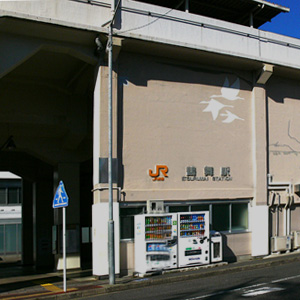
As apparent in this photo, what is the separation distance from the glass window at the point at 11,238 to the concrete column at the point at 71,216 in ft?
57.9

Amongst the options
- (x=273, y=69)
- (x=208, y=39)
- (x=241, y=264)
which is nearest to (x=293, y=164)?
(x=273, y=69)

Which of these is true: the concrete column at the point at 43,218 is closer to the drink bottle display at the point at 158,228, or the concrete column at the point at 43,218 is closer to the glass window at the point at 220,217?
the glass window at the point at 220,217

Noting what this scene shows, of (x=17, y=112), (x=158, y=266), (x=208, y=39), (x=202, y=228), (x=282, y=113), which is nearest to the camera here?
(x=158, y=266)

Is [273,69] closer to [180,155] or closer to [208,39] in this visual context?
[208,39]

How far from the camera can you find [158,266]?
51.5 ft

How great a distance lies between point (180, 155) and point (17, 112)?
7052 mm

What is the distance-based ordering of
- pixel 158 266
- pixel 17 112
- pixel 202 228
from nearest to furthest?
pixel 158 266
pixel 202 228
pixel 17 112

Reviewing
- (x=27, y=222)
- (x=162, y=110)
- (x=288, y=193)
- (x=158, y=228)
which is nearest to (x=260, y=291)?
(x=158, y=228)

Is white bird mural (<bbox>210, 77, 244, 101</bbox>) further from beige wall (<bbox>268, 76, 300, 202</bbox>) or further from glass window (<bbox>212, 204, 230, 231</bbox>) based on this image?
glass window (<bbox>212, 204, 230, 231</bbox>)

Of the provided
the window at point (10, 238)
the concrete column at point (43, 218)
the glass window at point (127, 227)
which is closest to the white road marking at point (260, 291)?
the glass window at point (127, 227)

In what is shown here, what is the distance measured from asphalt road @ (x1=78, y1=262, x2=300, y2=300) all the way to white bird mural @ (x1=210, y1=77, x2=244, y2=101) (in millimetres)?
7072

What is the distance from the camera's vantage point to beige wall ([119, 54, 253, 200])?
16.5m

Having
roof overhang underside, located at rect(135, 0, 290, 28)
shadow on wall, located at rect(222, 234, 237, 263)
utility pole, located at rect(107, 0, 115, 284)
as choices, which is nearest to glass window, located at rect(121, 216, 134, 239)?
utility pole, located at rect(107, 0, 115, 284)

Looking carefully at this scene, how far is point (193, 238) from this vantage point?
16469 mm
